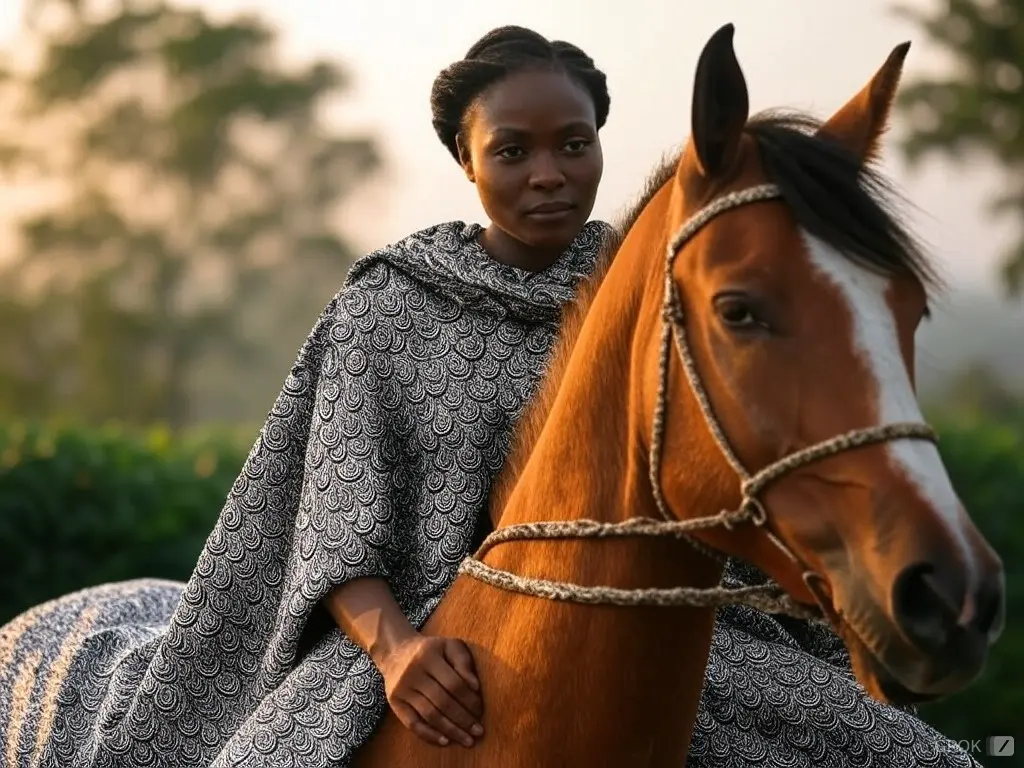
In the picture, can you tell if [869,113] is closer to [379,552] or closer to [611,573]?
[611,573]

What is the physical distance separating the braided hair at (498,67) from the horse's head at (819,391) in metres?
0.77

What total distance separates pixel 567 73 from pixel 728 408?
3.77ft

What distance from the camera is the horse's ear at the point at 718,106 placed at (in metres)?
2.11

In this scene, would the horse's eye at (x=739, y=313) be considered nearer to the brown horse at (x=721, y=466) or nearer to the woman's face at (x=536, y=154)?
the brown horse at (x=721, y=466)

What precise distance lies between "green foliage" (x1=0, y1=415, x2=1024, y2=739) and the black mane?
4837 mm

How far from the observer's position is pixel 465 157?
3.10m

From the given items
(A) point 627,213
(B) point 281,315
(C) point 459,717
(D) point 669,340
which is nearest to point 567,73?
(A) point 627,213

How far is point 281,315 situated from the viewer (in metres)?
36.4

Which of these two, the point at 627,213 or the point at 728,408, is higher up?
the point at 627,213

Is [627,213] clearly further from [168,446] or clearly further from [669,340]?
[168,446]

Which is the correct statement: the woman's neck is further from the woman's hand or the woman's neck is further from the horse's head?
the woman's hand

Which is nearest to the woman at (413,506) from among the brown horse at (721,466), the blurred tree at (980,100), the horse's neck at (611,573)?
the brown horse at (721,466)

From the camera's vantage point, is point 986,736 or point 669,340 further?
point 986,736

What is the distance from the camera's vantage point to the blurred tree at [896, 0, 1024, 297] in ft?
86.4
